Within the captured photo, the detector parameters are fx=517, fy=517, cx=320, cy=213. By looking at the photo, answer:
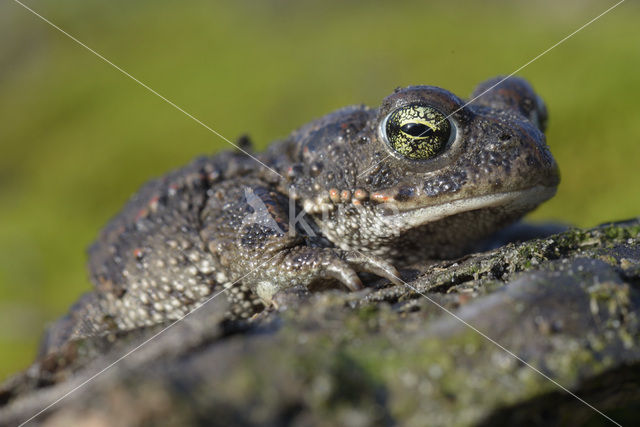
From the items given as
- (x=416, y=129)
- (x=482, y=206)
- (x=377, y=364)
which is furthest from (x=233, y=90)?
(x=377, y=364)

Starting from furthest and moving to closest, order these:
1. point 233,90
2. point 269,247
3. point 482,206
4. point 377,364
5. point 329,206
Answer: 1. point 233,90
2. point 329,206
3. point 269,247
4. point 482,206
5. point 377,364

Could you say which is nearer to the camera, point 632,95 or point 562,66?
point 632,95

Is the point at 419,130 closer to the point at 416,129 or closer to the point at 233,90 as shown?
the point at 416,129

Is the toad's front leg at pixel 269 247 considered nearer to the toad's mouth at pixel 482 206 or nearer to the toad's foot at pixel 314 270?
the toad's foot at pixel 314 270

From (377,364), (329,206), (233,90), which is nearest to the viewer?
(377,364)

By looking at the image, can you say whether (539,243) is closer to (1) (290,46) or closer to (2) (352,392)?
(2) (352,392)

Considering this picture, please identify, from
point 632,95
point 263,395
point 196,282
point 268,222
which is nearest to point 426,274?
point 268,222
